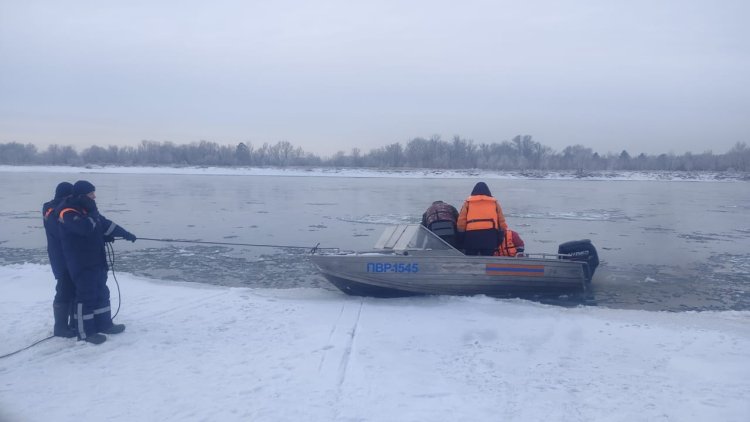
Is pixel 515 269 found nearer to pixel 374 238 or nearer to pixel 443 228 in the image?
pixel 443 228

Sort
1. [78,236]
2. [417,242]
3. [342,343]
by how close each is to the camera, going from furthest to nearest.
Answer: [417,242], [342,343], [78,236]

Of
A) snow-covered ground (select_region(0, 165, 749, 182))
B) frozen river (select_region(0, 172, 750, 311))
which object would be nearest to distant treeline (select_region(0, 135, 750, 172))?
snow-covered ground (select_region(0, 165, 749, 182))

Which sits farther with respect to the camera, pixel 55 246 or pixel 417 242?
pixel 417 242

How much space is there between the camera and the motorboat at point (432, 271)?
7.57 m

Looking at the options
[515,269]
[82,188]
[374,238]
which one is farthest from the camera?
[374,238]

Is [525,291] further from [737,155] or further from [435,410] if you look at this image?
[737,155]

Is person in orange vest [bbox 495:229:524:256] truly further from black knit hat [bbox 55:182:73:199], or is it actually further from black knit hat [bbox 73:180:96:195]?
black knit hat [bbox 55:182:73:199]

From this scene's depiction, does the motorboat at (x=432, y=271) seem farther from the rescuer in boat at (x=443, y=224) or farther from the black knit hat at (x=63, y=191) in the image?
the black knit hat at (x=63, y=191)

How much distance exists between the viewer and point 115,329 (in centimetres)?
566

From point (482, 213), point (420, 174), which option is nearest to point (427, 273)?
point (482, 213)

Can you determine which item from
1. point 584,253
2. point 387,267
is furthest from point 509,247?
point 387,267

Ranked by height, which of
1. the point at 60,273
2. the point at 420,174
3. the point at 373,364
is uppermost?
the point at 420,174

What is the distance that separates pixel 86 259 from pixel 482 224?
5006 mm

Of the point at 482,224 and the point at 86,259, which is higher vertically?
the point at 482,224
